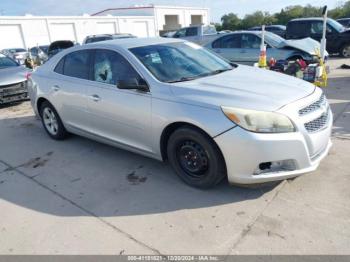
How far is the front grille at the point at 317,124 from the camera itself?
125 inches

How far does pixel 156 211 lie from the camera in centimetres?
334

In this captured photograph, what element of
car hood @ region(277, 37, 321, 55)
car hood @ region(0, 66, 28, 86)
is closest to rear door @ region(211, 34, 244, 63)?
car hood @ region(277, 37, 321, 55)

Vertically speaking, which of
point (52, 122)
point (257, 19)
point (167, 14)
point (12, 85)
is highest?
point (167, 14)

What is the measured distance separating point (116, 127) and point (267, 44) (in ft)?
23.4

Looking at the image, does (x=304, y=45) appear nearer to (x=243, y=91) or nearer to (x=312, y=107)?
(x=312, y=107)

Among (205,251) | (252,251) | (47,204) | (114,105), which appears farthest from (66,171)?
(252,251)

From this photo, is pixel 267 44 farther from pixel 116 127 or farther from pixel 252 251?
pixel 252 251

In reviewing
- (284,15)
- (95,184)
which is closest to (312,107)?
(95,184)

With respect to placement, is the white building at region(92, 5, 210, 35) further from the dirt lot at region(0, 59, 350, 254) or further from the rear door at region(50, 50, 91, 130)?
the dirt lot at region(0, 59, 350, 254)

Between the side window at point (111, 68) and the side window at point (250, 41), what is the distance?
22.6ft

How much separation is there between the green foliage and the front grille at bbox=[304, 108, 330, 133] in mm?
40311

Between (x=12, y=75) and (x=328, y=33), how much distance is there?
1243 cm

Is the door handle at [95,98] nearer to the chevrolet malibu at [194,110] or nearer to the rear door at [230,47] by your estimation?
the chevrolet malibu at [194,110]

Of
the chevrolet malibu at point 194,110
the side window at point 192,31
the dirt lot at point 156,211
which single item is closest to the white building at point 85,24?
the side window at point 192,31
